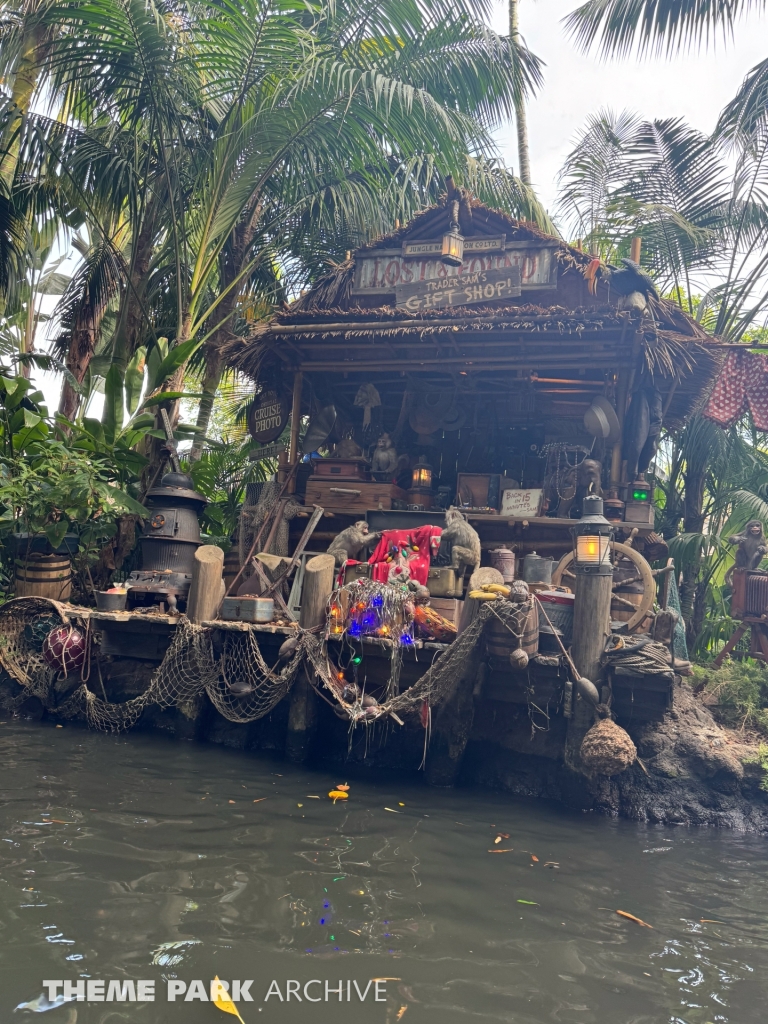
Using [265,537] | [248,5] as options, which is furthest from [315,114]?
[265,537]

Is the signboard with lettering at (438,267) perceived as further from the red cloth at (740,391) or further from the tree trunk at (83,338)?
the tree trunk at (83,338)

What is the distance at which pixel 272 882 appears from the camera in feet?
15.4

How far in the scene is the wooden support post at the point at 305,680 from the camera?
7.52m

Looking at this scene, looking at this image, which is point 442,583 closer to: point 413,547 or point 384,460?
point 413,547

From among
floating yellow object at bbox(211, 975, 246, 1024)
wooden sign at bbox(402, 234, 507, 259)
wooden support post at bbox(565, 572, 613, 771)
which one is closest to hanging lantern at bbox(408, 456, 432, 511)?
wooden sign at bbox(402, 234, 507, 259)

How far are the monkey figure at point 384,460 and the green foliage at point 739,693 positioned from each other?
4.61m

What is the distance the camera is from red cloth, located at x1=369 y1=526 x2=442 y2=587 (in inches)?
327

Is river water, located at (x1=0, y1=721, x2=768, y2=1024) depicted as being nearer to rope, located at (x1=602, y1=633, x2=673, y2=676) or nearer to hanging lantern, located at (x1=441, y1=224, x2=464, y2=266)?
rope, located at (x1=602, y1=633, x2=673, y2=676)

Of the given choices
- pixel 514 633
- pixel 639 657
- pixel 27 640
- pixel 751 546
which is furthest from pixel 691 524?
pixel 27 640

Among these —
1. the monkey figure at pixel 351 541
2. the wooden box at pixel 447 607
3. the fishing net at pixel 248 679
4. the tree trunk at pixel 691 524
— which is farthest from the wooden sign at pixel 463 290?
the fishing net at pixel 248 679

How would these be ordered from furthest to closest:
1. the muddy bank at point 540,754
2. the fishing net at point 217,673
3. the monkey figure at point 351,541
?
1. the monkey figure at point 351,541
2. the muddy bank at point 540,754
3. the fishing net at point 217,673

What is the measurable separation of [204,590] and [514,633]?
131 inches

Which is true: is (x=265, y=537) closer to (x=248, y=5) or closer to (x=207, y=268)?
(x=207, y=268)

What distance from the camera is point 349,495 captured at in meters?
10.4
